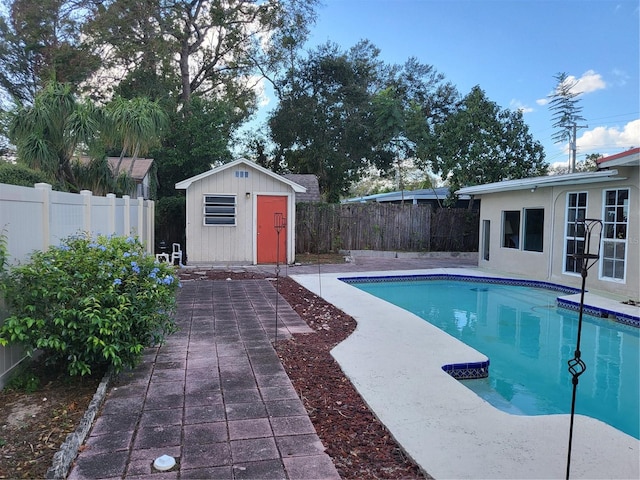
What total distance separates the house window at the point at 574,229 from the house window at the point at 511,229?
1.93 metres

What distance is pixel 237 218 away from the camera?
40.3 ft

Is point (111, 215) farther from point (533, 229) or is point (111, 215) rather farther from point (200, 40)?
point (200, 40)

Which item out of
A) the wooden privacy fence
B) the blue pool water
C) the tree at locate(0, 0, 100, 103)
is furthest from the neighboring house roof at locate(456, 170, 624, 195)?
the tree at locate(0, 0, 100, 103)

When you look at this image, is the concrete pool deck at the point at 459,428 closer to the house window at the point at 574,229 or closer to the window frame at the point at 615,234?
the window frame at the point at 615,234

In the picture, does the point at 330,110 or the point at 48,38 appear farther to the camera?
the point at 330,110

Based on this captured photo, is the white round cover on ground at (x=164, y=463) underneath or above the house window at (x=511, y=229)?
underneath

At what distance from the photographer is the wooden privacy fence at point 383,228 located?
15.4 meters

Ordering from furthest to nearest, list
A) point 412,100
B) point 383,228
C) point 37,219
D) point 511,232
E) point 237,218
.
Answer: point 412,100 < point 383,228 < point 237,218 < point 511,232 < point 37,219

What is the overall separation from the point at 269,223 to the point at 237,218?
2.93 feet

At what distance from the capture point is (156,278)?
3.98 m

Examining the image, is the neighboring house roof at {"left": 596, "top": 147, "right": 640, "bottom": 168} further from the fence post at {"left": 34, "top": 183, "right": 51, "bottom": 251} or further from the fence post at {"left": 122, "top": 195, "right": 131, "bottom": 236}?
the fence post at {"left": 122, "top": 195, "right": 131, "bottom": 236}

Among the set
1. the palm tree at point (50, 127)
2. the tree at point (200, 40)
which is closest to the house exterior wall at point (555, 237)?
the palm tree at point (50, 127)

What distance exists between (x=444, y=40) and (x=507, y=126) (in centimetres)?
536

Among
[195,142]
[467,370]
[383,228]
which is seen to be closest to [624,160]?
[467,370]
